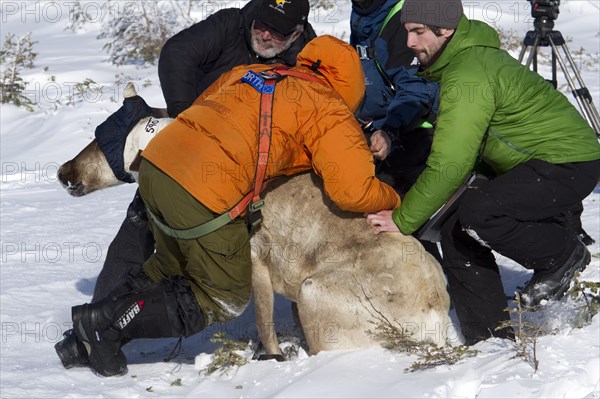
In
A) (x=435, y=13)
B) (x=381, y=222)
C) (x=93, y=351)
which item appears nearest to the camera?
(x=435, y=13)

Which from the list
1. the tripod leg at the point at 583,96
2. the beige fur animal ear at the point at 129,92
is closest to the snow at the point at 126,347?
the tripod leg at the point at 583,96

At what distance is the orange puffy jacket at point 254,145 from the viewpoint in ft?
12.5

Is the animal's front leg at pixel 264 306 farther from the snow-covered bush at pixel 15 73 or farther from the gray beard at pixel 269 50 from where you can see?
the snow-covered bush at pixel 15 73

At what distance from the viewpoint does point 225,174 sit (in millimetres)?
3818

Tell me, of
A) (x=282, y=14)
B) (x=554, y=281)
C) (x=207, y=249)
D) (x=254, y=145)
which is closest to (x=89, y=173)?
(x=207, y=249)

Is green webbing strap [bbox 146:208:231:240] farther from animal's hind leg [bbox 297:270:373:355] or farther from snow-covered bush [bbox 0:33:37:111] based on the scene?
snow-covered bush [bbox 0:33:37:111]

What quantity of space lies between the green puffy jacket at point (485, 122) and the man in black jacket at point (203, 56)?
3.90ft

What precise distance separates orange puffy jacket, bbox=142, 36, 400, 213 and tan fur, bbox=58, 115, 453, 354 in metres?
0.26

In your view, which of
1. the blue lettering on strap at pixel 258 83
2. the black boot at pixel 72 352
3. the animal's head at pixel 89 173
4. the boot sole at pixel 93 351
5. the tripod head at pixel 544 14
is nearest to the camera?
the blue lettering on strap at pixel 258 83

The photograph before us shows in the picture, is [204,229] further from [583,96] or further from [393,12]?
[583,96]

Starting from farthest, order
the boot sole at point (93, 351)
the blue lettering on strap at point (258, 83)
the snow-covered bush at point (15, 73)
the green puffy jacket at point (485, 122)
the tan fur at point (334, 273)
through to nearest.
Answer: the snow-covered bush at point (15, 73) → the boot sole at point (93, 351) → the tan fur at point (334, 273) → the blue lettering on strap at point (258, 83) → the green puffy jacket at point (485, 122)

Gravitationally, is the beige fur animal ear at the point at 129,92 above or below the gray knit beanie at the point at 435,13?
below

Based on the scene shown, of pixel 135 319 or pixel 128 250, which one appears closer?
pixel 135 319

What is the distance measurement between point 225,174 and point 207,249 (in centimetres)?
40
